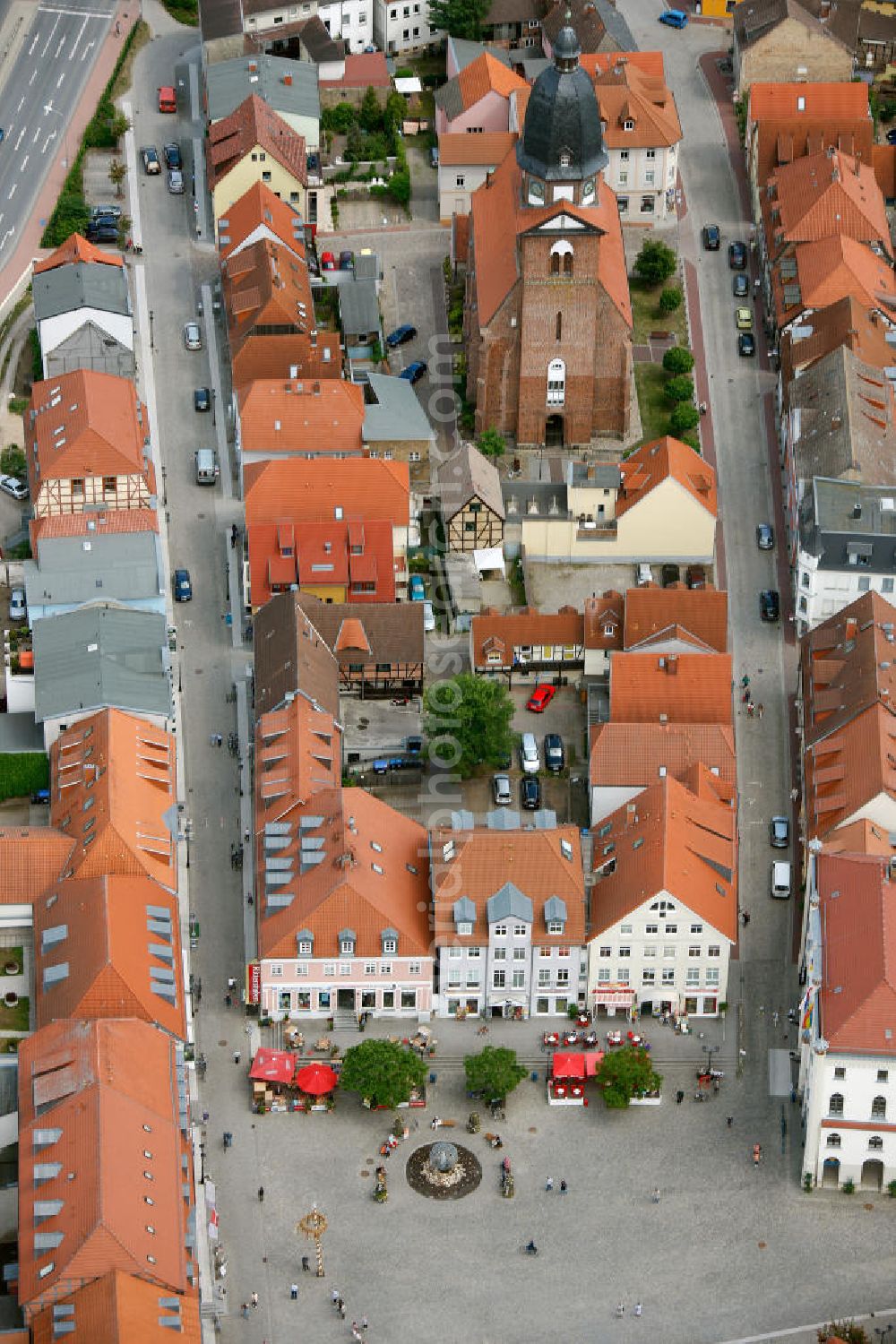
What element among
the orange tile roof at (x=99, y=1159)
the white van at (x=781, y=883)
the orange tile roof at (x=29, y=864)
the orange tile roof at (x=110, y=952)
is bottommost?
the orange tile roof at (x=99, y=1159)

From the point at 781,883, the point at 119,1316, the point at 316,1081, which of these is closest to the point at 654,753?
the point at 781,883

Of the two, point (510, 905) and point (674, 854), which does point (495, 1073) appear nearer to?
point (510, 905)

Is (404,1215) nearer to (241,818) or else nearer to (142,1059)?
(142,1059)

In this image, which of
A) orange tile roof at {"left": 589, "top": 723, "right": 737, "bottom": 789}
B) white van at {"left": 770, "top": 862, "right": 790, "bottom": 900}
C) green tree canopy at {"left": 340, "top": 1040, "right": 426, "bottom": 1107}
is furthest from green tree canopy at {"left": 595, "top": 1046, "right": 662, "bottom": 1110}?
orange tile roof at {"left": 589, "top": 723, "right": 737, "bottom": 789}

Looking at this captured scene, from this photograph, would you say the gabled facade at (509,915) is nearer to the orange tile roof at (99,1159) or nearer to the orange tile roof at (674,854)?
the orange tile roof at (674,854)

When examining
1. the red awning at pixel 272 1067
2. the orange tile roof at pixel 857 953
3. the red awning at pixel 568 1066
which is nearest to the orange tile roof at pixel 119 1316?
the red awning at pixel 272 1067

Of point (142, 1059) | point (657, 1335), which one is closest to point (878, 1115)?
point (657, 1335)

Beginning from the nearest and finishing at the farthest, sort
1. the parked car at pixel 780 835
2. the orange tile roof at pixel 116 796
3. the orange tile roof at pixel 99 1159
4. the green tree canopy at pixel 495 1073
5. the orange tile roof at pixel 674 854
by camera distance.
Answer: the orange tile roof at pixel 99 1159
the green tree canopy at pixel 495 1073
the orange tile roof at pixel 674 854
the orange tile roof at pixel 116 796
the parked car at pixel 780 835
